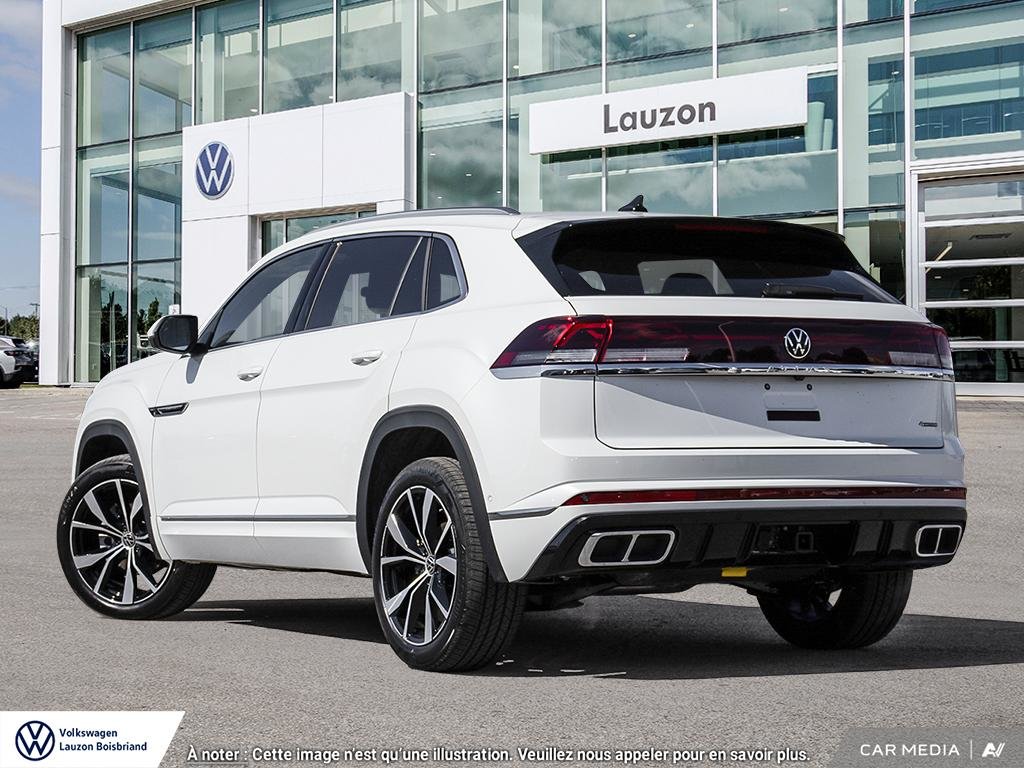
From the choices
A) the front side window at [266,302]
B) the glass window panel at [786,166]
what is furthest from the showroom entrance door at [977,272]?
the front side window at [266,302]

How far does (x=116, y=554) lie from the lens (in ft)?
23.5

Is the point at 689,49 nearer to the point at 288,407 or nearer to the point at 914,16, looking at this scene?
the point at 914,16

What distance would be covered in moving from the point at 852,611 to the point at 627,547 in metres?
1.59

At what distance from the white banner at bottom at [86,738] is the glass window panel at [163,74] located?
28.4 meters

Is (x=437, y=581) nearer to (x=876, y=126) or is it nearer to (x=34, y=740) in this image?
(x=34, y=740)

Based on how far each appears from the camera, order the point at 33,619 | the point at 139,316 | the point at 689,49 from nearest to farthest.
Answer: the point at 33,619 → the point at 689,49 → the point at 139,316

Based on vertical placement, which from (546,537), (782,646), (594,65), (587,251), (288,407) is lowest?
(782,646)

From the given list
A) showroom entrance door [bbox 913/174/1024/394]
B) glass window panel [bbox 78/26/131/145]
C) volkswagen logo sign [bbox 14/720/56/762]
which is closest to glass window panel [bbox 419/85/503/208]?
showroom entrance door [bbox 913/174/1024/394]

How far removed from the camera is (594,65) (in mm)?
25969

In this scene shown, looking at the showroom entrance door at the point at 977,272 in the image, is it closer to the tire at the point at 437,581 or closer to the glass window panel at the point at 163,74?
the glass window panel at the point at 163,74

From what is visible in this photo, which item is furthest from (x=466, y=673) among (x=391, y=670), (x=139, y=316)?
(x=139, y=316)

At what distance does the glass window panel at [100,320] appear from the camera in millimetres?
32344

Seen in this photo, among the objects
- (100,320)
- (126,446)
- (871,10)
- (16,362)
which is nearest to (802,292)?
(126,446)

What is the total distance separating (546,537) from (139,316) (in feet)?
93.5
